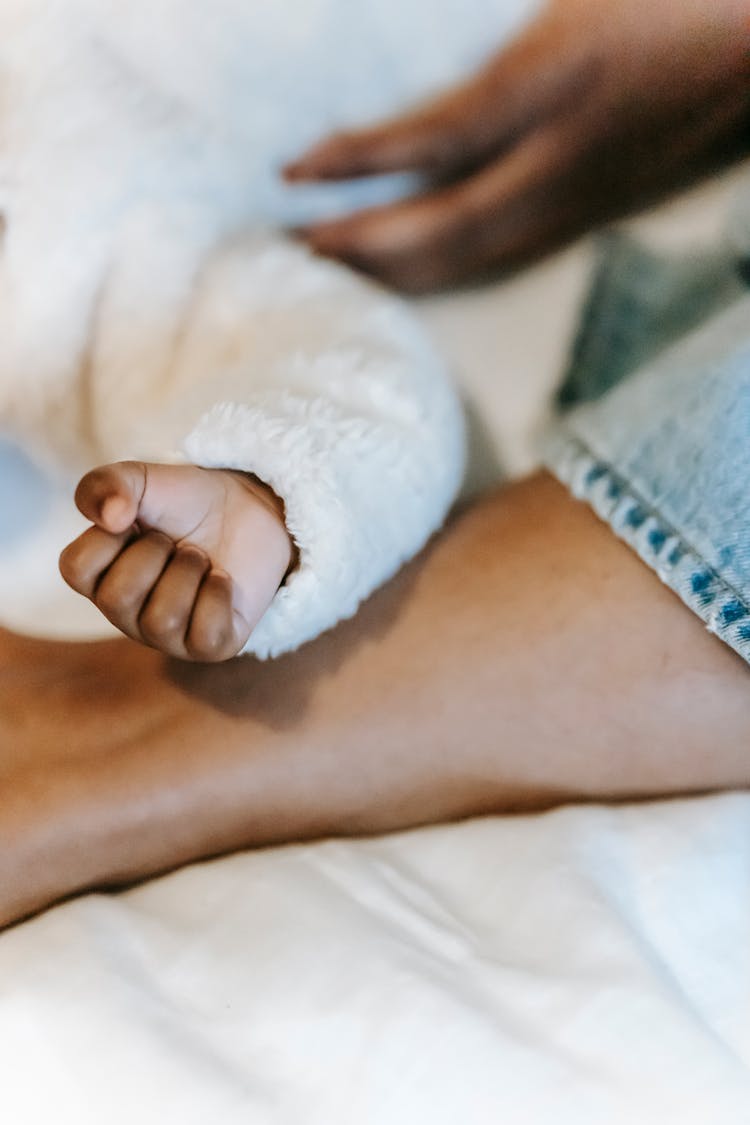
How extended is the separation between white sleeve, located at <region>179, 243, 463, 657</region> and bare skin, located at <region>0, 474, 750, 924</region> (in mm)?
47

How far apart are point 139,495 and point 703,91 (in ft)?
1.56

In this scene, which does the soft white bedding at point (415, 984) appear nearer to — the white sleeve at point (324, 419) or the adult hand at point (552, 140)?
the white sleeve at point (324, 419)

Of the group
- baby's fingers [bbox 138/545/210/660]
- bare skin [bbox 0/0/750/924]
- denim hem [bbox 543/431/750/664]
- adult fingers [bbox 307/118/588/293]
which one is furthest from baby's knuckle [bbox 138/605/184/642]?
adult fingers [bbox 307/118/588/293]

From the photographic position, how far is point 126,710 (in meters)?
0.45

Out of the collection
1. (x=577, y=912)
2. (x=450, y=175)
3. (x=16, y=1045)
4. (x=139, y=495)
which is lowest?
(x=577, y=912)

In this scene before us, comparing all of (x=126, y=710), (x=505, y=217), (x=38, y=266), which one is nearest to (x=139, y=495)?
(x=126, y=710)

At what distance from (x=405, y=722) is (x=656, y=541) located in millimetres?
157

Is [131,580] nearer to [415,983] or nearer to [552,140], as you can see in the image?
[415,983]

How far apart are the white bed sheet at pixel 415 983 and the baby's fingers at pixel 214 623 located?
0.12 metres

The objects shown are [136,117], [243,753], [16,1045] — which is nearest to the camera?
[16,1045]

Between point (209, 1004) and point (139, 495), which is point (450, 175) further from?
point (209, 1004)

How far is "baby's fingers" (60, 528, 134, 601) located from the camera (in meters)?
0.33

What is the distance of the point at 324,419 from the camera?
16.8 inches

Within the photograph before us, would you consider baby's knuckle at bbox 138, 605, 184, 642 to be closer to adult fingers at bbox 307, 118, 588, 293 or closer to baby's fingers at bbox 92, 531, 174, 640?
baby's fingers at bbox 92, 531, 174, 640
